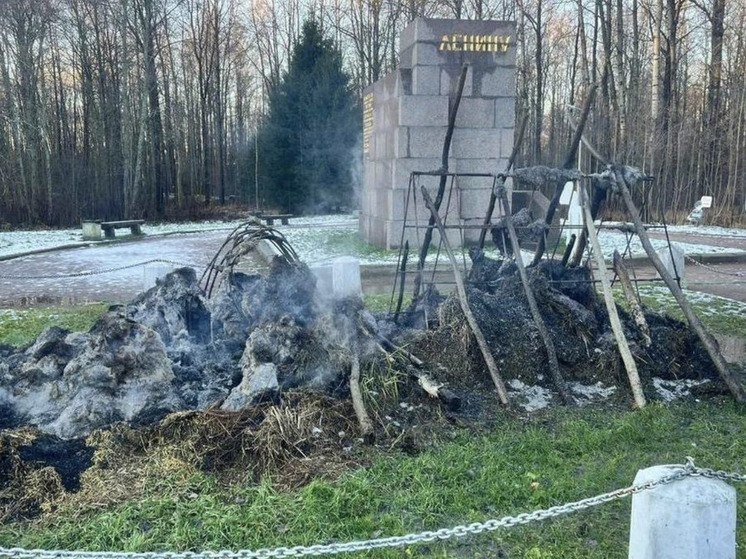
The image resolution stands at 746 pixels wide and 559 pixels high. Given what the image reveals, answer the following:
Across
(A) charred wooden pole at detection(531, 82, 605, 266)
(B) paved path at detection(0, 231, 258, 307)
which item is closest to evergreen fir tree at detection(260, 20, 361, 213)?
(B) paved path at detection(0, 231, 258, 307)

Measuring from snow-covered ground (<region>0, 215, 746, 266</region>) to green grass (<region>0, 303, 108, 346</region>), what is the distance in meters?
4.74

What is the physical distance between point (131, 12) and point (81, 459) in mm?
28193

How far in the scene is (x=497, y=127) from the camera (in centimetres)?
1352

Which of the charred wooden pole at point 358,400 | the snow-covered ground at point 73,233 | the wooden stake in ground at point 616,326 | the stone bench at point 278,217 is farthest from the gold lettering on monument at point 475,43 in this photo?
the snow-covered ground at point 73,233


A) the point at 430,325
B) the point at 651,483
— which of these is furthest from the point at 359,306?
the point at 651,483

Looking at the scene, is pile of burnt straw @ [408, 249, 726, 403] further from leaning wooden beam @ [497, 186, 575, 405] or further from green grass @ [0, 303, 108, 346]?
green grass @ [0, 303, 108, 346]

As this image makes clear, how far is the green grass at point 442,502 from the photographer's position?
328 cm

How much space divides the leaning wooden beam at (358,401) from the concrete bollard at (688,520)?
7.31 feet

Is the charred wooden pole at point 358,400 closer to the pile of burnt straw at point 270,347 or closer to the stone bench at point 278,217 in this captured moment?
the pile of burnt straw at point 270,347

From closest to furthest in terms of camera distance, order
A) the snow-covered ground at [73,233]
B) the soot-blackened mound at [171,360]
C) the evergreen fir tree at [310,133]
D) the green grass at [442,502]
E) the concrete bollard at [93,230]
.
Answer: the green grass at [442,502] < the soot-blackened mound at [171,360] < the snow-covered ground at [73,233] < the concrete bollard at [93,230] < the evergreen fir tree at [310,133]

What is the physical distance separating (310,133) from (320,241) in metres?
13.1

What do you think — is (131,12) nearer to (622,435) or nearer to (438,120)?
(438,120)

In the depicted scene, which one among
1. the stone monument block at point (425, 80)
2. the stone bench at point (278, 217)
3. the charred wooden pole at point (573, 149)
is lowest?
the stone bench at point (278, 217)

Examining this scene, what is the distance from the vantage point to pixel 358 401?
15.3 ft
